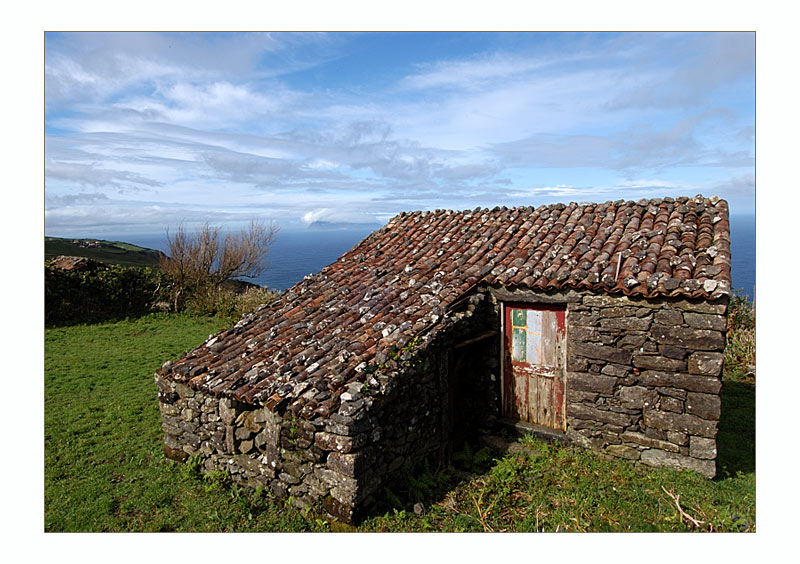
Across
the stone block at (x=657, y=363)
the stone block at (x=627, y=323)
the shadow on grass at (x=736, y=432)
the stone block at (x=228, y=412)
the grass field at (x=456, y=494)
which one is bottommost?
the grass field at (x=456, y=494)

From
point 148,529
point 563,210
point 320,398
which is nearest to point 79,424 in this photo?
point 148,529

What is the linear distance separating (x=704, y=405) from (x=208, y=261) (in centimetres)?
2278

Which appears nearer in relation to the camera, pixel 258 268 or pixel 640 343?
pixel 640 343

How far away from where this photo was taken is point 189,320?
838 inches

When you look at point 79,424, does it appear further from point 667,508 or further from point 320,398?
point 667,508

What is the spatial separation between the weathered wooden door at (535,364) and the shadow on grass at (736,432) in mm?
2451

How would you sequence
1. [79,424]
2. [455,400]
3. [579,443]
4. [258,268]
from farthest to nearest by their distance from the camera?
[258,268] < [79,424] < [455,400] < [579,443]

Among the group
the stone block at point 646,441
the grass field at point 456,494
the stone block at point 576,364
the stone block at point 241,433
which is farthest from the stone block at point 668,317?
the stone block at point 241,433

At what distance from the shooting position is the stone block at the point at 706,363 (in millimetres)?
6344

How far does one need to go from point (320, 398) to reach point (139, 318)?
1872 cm

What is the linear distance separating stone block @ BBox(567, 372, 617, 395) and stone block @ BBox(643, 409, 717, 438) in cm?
59

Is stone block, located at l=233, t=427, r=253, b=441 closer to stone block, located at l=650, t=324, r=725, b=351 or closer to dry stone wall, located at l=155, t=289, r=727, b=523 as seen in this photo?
dry stone wall, located at l=155, t=289, r=727, b=523

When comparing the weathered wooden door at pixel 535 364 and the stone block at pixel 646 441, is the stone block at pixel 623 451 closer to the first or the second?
the stone block at pixel 646 441

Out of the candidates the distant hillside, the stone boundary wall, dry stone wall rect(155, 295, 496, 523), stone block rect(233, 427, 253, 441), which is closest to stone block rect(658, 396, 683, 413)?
the stone boundary wall
